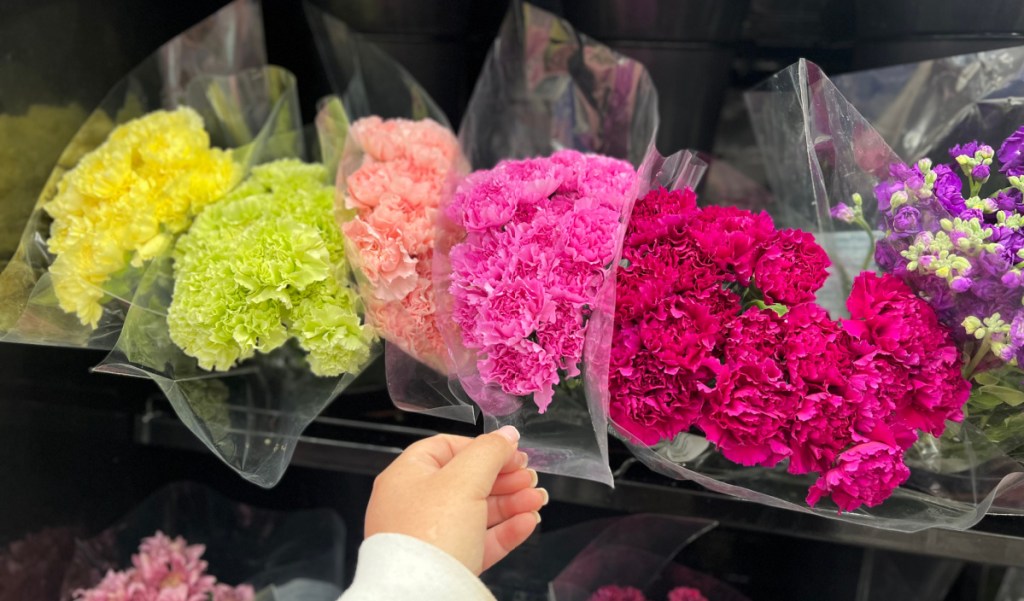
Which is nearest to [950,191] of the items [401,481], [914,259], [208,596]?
[914,259]

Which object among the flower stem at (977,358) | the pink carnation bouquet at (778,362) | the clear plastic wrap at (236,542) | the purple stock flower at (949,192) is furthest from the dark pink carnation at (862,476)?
the clear plastic wrap at (236,542)

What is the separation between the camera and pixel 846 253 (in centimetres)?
84

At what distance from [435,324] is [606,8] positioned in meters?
0.48

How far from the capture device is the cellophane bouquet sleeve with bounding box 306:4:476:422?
0.78 m

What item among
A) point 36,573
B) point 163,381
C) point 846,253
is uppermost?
point 846,253

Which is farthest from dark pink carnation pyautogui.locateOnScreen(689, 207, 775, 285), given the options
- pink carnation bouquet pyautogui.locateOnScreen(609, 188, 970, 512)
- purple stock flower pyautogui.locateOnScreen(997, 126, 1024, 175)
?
purple stock flower pyautogui.locateOnScreen(997, 126, 1024, 175)

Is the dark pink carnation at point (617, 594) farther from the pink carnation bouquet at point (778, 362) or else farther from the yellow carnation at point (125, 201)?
the yellow carnation at point (125, 201)

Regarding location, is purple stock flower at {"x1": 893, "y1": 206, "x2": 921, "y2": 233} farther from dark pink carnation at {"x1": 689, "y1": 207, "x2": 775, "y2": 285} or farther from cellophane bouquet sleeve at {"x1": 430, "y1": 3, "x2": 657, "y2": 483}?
cellophane bouquet sleeve at {"x1": 430, "y1": 3, "x2": 657, "y2": 483}

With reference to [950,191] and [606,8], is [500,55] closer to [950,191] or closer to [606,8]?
[606,8]

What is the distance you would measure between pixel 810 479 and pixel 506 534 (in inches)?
13.3

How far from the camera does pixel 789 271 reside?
69 centimetres

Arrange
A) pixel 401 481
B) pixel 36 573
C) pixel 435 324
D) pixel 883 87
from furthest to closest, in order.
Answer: pixel 36 573 → pixel 883 87 → pixel 435 324 → pixel 401 481

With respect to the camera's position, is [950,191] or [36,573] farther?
[36,573]

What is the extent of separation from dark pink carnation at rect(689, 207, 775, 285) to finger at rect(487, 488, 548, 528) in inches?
10.3
